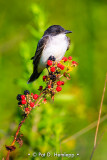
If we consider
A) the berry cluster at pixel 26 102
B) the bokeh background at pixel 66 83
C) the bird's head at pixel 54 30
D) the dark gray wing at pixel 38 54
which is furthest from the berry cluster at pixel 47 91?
the bird's head at pixel 54 30

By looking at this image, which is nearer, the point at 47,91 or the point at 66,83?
the point at 47,91

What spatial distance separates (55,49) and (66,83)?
1.69ft

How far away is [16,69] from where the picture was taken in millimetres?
4891

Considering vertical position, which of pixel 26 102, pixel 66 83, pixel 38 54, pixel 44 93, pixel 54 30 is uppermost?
pixel 54 30

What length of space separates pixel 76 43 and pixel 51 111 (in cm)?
183

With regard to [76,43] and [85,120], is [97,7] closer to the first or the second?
[76,43]

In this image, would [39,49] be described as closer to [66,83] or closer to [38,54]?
[38,54]

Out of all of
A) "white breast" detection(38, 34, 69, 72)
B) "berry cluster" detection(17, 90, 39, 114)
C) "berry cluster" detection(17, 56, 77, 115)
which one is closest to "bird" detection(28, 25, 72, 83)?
"white breast" detection(38, 34, 69, 72)

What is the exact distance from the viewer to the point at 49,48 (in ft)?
11.9

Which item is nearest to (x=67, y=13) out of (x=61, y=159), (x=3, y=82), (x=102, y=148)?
(x=3, y=82)

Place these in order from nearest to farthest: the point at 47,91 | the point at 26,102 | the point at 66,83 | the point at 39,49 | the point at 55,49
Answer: the point at 26,102 → the point at 47,91 → the point at 55,49 → the point at 39,49 → the point at 66,83

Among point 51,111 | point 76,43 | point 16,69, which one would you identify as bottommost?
Result: point 51,111

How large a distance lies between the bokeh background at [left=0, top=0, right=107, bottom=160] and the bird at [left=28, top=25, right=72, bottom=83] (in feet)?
0.24

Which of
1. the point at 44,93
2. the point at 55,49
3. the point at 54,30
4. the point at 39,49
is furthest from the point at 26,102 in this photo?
the point at 54,30
